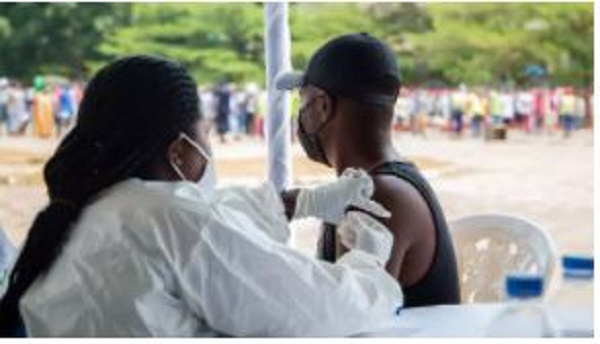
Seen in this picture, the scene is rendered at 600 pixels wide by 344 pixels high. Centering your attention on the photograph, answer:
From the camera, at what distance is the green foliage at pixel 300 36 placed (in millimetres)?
5836

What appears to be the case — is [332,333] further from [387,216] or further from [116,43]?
[116,43]

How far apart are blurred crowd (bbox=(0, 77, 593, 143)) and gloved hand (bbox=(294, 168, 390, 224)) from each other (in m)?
4.05

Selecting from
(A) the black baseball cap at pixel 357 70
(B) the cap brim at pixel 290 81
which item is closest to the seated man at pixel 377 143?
(A) the black baseball cap at pixel 357 70

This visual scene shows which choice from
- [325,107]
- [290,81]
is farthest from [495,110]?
[325,107]

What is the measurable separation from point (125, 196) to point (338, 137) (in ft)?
1.74

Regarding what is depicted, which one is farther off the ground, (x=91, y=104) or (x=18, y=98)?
(x=91, y=104)

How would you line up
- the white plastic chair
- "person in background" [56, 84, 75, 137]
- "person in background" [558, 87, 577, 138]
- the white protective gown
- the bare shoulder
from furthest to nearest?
"person in background" [558, 87, 577, 138]
"person in background" [56, 84, 75, 137]
the white plastic chair
the bare shoulder
the white protective gown

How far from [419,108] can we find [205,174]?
4.95 metres

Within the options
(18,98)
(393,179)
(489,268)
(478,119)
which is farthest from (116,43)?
(393,179)

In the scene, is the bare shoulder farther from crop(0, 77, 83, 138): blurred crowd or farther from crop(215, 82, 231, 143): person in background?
crop(0, 77, 83, 138): blurred crowd

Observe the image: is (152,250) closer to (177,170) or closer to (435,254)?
(177,170)

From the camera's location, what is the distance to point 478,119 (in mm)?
6707

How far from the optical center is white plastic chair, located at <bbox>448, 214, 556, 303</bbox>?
199cm

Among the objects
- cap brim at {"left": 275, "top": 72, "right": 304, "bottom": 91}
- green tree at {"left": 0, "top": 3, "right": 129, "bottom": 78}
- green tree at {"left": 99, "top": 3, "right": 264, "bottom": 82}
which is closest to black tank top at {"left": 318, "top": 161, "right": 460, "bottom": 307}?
cap brim at {"left": 275, "top": 72, "right": 304, "bottom": 91}
